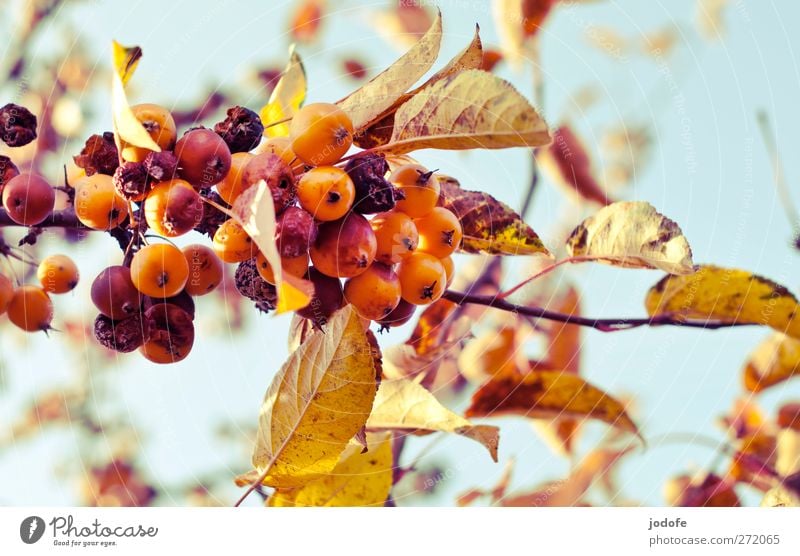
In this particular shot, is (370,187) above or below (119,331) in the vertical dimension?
above

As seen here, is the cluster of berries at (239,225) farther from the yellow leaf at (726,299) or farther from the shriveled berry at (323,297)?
the yellow leaf at (726,299)

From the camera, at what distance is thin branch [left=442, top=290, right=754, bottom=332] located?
2.23 feet

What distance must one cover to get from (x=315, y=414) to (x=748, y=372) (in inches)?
25.3

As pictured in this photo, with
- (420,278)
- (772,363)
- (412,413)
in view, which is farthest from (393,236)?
(772,363)

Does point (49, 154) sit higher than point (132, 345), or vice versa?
point (49, 154)

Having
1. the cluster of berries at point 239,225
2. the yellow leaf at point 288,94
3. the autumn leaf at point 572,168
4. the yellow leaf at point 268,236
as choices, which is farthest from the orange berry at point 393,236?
the autumn leaf at point 572,168

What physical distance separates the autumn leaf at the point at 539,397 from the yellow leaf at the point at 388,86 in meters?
0.37

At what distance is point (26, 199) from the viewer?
595 mm

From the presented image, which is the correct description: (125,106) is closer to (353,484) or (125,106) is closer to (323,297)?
(323,297)
